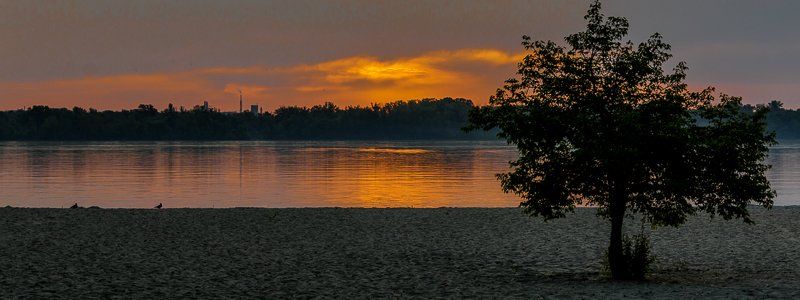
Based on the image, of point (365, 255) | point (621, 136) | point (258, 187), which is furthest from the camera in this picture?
point (258, 187)

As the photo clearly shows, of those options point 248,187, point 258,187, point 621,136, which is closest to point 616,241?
point 621,136

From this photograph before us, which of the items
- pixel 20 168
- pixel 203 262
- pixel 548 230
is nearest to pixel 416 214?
pixel 548 230

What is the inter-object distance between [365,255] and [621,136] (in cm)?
875

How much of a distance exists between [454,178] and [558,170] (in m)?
60.5

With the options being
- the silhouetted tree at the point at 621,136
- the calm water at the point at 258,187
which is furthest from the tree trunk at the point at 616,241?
the calm water at the point at 258,187

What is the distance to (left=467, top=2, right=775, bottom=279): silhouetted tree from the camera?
17906mm

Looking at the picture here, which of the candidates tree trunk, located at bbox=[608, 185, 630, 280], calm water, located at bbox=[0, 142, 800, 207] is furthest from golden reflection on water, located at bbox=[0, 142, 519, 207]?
tree trunk, located at bbox=[608, 185, 630, 280]

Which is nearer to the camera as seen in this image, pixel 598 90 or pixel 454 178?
pixel 598 90

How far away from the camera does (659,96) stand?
61.8ft

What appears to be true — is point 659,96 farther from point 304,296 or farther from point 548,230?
point 548,230

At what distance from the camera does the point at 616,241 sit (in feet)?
64.2

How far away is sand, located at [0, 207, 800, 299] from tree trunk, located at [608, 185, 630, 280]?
1.19ft

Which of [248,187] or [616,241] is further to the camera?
[248,187]

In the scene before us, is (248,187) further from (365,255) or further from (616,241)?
(616,241)
